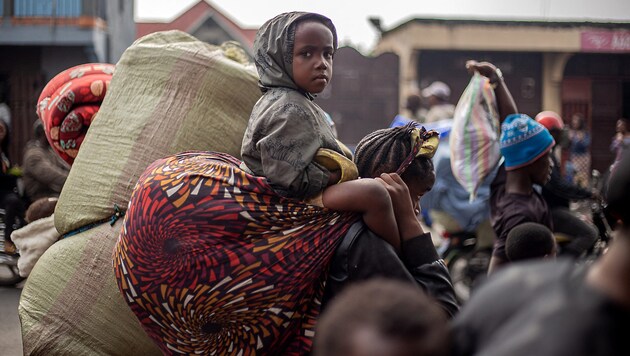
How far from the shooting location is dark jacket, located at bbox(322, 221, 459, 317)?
2438 millimetres

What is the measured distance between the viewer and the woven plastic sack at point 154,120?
3490mm

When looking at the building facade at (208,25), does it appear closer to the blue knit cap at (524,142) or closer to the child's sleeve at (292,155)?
the blue knit cap at (524,142)

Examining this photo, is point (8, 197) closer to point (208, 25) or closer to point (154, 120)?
point (154, 120)

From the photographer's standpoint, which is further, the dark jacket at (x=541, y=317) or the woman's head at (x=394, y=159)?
the woman's head at (x=394, y=159)

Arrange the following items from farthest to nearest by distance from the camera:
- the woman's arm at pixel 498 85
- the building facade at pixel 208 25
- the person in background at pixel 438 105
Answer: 1. the building facade at pixel 208 25
2. the person in background at pixel 438 105
3. the woman's arm at pixel 498 85

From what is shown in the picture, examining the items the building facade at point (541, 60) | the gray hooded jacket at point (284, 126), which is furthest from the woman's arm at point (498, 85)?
the building facade at point (541, 60)

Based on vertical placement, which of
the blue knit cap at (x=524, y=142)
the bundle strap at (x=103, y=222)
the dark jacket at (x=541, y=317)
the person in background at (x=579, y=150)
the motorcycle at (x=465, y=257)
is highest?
the dark jacket at (x=541, y=317)

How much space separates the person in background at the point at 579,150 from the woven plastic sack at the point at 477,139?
11.8 m

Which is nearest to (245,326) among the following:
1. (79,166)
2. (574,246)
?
(79,166)

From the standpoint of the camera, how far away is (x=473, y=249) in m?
6.87

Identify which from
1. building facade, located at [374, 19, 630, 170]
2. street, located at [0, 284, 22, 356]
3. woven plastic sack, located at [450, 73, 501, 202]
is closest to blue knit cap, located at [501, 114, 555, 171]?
woven plastic sack, located at [450, 73, 501, 202]

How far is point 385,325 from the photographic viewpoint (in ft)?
3.75

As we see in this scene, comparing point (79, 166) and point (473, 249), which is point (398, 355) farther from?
point (473, 249)

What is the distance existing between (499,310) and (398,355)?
0.17 meters
